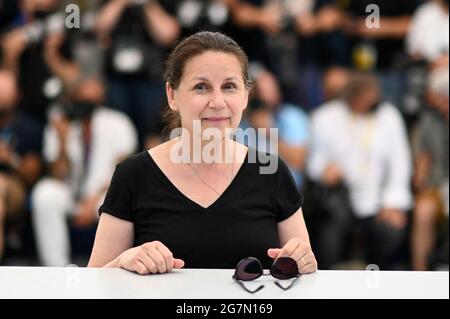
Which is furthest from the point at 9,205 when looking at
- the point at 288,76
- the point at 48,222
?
the point at 288,76

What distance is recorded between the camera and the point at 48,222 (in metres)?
4.21

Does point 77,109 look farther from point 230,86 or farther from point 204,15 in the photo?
point 230,86

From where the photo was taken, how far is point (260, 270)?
5.33 ft

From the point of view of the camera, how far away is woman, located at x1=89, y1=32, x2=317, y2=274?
6.32 feet

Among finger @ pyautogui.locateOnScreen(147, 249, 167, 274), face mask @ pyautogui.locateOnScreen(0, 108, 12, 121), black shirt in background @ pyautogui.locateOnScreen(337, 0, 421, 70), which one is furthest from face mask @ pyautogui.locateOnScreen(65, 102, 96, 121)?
finger @ pyautogui.locateOnScreen(147, 249, 167, 274)

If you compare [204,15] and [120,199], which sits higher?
[204,15]

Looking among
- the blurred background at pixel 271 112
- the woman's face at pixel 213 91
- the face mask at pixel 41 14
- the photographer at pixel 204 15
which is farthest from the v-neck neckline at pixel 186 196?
the face mask at pixel 41 14

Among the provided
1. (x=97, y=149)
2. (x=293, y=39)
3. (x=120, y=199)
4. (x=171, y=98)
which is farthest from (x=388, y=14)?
(x=120, y=199)

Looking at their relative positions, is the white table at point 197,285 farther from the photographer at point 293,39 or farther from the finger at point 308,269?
the photographer at point 293,39

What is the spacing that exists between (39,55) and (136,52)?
20.9 inches

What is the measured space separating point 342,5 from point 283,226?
8.75 feet

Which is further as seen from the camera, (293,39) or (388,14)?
(388,14)

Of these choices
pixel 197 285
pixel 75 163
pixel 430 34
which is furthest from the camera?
pixel 430 34

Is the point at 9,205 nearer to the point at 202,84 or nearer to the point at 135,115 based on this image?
the point at 135,115
